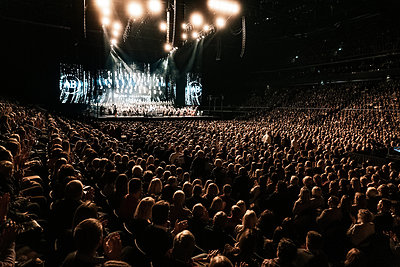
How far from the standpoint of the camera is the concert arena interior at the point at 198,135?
3076mm

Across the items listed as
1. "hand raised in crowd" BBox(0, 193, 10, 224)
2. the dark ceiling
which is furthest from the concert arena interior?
the dark ceiling

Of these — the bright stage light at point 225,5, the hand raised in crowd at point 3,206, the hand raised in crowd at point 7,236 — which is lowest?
the hand raised in crowd at point 7,236

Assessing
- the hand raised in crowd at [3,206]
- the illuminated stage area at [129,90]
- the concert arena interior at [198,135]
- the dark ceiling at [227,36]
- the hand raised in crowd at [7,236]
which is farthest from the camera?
the illuminated stage area at [129,90]

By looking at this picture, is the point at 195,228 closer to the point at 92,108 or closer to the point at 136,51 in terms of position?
the point at 92,108

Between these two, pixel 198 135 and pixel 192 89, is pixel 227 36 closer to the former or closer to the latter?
pixel 192 89

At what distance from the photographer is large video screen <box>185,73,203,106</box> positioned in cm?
3747

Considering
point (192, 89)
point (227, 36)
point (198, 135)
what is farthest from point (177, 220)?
point (227, 36)

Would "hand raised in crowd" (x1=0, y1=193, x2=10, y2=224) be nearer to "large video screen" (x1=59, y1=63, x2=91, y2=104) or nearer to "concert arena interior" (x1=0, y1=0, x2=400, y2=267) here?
"concert arena interior" (x1=0, y1=0, x2=400, y2=267)

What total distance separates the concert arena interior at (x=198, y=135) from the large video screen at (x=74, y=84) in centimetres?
11

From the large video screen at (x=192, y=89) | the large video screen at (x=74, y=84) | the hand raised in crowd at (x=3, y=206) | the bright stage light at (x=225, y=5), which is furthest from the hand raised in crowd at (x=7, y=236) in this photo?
the large video screen at (x=192, y=89)

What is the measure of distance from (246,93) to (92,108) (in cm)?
2120

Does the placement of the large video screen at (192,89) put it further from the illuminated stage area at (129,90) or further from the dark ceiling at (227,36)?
the dark ceiling at (227,36)

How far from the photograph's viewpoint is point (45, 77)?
1055 inches

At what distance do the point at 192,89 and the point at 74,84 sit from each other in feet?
48.0
